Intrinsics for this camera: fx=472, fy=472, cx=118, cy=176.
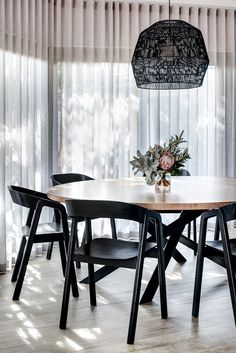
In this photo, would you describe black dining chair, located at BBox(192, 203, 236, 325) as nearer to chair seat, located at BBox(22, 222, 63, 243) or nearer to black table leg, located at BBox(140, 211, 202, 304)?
black table leg, located at BBox(140, 211, 202, 304)

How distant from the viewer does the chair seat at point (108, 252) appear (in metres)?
2.77

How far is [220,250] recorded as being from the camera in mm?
2969

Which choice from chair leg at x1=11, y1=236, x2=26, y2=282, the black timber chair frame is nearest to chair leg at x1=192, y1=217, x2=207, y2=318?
the black timber chair frame

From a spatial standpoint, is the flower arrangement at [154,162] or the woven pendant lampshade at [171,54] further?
the woven pendant lampshade at [171,54]

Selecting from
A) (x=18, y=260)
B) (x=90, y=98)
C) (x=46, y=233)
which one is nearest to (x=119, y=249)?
(x=46, y=233)

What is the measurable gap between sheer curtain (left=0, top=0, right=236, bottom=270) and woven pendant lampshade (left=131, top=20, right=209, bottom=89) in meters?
1.27

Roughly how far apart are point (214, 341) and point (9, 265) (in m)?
2.16

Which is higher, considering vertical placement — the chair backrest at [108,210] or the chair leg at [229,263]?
the chair backrest at [108,210]

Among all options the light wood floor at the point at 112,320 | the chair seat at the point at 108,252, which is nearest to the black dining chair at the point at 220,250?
the light wood floor at the point at 112,320

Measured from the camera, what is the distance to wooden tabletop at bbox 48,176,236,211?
2.83m

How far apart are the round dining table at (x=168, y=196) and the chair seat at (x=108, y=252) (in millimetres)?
299

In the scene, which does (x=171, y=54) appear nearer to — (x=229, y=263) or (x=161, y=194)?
(x=161, y=194)

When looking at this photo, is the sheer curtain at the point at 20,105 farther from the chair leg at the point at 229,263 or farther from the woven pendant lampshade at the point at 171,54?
the chair leg at the point at 229,263

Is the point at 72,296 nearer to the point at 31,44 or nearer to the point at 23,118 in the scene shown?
the point at 23,118
